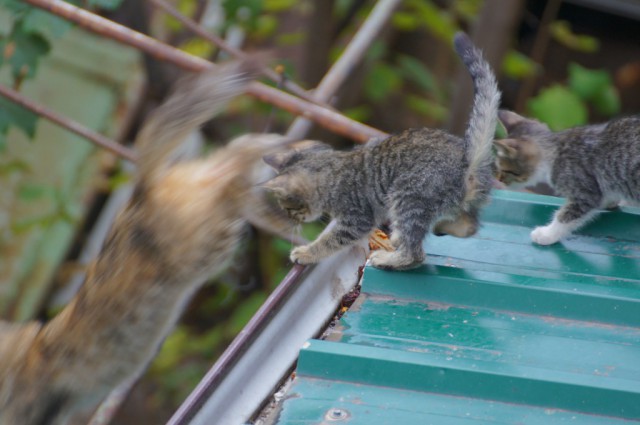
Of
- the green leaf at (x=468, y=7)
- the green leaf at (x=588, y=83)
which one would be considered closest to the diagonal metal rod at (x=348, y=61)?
the green leaf at (x=468, y=7)

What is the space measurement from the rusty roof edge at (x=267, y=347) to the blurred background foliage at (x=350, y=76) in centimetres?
287

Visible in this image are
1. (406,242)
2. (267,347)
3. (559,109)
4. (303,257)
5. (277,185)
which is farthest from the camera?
(559,109)

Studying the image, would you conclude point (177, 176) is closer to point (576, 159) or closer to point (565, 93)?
point (576, 159)

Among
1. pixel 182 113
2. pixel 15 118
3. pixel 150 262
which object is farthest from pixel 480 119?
pixel 15 118

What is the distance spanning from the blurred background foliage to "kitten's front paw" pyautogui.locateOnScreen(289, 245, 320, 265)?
258cm

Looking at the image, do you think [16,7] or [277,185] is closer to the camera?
[277,185]

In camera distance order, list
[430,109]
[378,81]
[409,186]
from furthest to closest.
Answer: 1. [430,109]
2. [378,81]
3. [409,186]

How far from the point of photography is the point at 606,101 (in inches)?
325

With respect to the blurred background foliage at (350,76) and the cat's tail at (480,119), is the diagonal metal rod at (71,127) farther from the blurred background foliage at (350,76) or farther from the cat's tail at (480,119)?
the cat's tail at (480,119)

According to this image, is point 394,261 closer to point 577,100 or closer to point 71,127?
point 71,127

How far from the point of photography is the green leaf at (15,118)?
16.8ft

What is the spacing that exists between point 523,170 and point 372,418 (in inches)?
84.5

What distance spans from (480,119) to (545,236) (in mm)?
524

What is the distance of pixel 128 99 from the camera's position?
8234 mm
